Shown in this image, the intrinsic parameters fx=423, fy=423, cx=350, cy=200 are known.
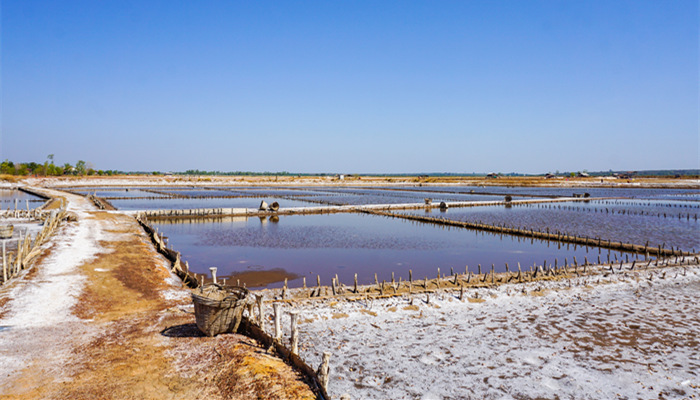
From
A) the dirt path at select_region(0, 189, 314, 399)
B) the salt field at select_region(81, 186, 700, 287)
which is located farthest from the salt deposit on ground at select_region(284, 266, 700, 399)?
the salt field at select_region(81, 186, 700, 287)

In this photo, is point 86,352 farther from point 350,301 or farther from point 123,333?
point 350,301

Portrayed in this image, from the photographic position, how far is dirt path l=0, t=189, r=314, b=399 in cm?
682

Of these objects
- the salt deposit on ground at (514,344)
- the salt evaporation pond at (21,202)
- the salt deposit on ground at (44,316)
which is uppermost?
the salt evaporation pond at (21,202)

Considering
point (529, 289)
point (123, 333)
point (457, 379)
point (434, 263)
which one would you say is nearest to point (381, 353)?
point (457, 379)

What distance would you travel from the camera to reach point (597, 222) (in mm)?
34250

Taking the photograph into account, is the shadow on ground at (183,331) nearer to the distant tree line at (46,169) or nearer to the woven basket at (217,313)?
the woven basket at (217,313)

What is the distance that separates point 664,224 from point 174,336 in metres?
37.1

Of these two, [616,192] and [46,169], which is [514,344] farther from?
[46,169]

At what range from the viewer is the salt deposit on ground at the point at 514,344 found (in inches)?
315

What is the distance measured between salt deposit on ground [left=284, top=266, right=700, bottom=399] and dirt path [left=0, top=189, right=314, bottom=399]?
1.64 meters

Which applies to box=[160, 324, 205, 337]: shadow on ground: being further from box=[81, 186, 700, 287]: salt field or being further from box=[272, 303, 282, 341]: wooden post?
box=[81, 186, 700, 287]: salt field

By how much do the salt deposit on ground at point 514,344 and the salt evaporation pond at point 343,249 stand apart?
159 inches

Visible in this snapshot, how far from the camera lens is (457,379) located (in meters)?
8.25

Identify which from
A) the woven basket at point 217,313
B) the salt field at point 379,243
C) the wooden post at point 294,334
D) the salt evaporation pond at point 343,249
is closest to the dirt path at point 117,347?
the woven basket at point 217,313
